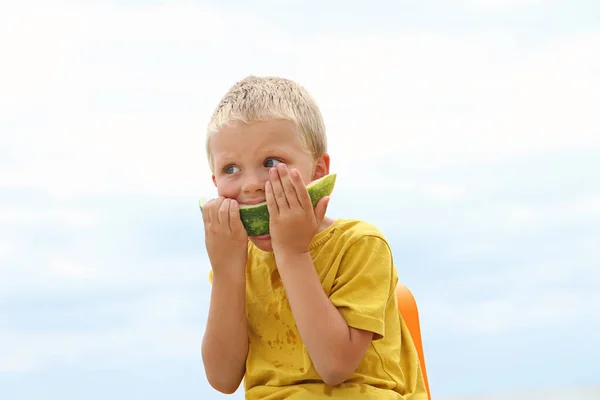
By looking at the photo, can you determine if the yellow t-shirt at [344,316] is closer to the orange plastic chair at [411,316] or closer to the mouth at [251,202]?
the mouth at [251,202]

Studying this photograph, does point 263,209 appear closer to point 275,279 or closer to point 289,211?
point 289,211

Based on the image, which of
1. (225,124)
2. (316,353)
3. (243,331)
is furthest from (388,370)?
(225,124)

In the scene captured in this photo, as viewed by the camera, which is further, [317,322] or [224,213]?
[224,213]

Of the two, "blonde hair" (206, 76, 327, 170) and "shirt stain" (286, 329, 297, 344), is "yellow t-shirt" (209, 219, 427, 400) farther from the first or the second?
"blonde hair" (206, 76, 327, 170)

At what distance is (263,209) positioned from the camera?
2.95 m

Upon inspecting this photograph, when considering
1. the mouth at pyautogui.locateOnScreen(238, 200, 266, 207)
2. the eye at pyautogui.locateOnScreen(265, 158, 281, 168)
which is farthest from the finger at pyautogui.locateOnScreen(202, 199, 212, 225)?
the eye at pyautogui.locateOnScreen(265, 158, 281, 168)

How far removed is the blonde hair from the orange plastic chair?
89cm

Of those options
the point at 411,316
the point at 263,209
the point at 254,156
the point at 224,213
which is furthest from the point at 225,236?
the point at 411,316

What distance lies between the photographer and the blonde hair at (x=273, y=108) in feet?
9.87

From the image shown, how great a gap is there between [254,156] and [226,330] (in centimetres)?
64

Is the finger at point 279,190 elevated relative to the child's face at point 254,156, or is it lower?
lower

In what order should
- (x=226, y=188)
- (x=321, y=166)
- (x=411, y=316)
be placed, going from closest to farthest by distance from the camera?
1. (x=226, y=188)
2. (x=321, y=166)
3. (x=411, y=316)

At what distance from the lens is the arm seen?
2.83 meters

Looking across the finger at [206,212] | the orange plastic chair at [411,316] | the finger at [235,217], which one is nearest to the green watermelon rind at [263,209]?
the finger at [235,217]
